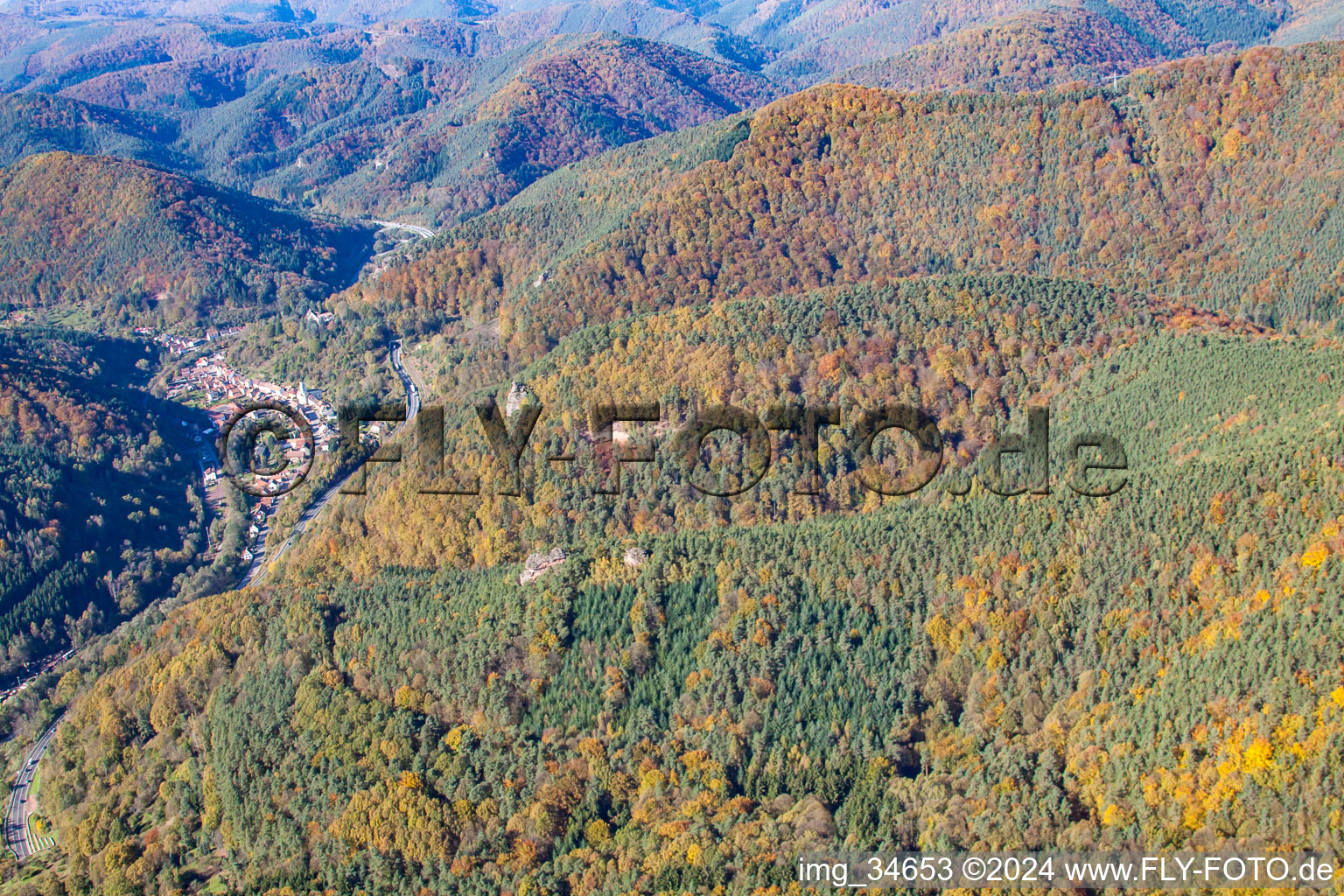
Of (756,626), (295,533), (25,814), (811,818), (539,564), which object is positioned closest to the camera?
(811,818)

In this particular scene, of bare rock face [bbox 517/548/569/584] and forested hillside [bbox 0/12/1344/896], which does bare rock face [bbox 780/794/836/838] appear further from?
bare rock face [bbox 517/548/569/584]

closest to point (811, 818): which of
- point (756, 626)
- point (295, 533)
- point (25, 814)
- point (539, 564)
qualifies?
point (756, 626)

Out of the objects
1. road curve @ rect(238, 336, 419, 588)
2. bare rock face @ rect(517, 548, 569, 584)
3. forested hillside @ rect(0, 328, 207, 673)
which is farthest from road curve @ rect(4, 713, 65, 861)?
bare rock face @ rect(517, 548, 569, 584)

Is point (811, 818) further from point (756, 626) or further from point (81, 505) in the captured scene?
point (81, 505)

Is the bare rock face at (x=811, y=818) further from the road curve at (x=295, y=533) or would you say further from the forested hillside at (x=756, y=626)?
the road curve at (x=295, y=533)

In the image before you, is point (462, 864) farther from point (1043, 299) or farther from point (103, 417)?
point (103, 417)

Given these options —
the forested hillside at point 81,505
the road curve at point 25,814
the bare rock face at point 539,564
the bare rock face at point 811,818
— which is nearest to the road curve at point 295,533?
the forested hillside at point 81,505
